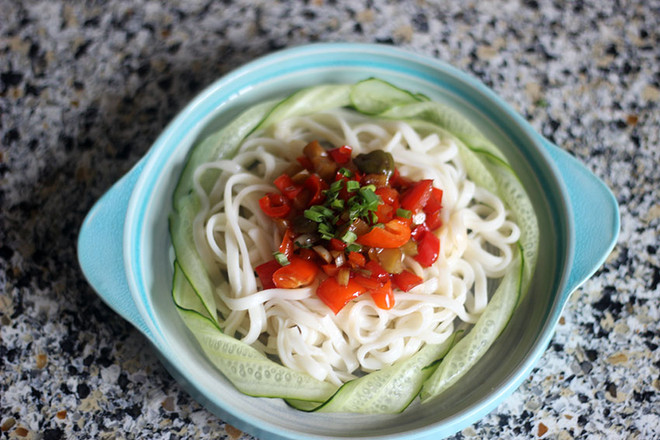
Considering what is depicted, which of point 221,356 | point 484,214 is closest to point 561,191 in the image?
point 484,214

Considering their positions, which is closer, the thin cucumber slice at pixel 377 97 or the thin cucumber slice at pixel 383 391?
the thin cucumber slice at pixel 383 391

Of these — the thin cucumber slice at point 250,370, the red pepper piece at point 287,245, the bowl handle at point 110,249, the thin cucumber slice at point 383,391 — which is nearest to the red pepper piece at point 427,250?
the thin cucumber slice at point 383,391

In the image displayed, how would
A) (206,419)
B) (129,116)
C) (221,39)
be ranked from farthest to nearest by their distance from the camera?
(221,39) < (129,116) < (206,419)

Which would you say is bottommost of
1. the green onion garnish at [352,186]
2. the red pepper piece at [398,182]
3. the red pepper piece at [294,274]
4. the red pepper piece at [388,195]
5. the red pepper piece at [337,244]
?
the red pepper piece at [294,274]

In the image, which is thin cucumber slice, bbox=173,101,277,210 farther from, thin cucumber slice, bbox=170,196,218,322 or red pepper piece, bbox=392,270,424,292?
red pepper piece, bbox=392,270,424,292

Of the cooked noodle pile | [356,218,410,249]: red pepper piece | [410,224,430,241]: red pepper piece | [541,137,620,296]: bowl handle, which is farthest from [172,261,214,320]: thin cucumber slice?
[541,137,620,296]: bowl handle

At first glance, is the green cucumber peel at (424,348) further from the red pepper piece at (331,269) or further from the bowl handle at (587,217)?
the red pepper piece at (331,269)

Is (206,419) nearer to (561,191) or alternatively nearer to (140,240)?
(140,240)
